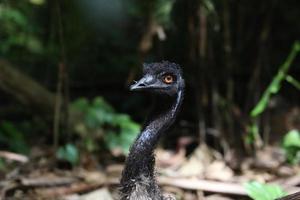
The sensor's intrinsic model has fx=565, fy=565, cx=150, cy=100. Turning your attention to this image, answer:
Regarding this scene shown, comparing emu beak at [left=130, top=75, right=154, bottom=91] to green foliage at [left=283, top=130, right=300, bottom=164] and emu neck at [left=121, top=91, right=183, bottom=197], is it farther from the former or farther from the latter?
green foliage at [left=283, top=130, right=300, bottom=164]

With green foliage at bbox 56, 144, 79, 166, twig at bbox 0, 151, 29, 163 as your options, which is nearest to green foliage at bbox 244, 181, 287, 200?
green foliage at bbox 56, 144, 79, 166

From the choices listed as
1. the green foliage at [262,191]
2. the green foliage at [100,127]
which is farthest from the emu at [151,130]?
the green foliage at [100,127]

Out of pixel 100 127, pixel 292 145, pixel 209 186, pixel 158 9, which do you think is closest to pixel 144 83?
pixel 209 186

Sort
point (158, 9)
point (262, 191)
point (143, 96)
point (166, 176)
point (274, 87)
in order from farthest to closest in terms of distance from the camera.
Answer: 1. point (143, 96)
2. point (158, 9)
3. point (166, 176)
4. point (274, 87)
5. point (262, 191)

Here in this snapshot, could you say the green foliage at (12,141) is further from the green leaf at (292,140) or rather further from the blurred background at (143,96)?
the green leaf at (292,140)

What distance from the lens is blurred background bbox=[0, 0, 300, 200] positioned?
5.33 m

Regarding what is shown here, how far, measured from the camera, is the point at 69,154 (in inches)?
224

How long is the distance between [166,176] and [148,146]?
1998 millimetres

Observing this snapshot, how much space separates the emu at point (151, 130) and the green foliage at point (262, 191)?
620mm

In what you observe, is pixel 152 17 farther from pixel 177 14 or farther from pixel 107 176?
pixel 107 176

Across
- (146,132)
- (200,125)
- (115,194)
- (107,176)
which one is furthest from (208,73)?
(146,132)

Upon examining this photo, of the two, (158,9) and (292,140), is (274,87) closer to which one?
(292,140)

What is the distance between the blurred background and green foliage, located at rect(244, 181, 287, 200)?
84 centimetres

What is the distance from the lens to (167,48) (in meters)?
7.34
